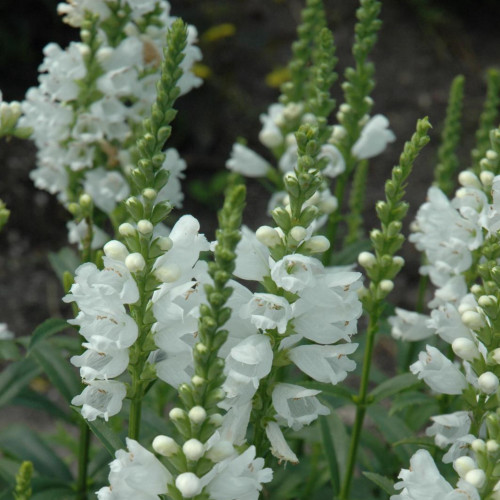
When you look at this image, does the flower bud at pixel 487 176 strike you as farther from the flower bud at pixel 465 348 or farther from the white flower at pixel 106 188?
the white flower at pixel 106 188

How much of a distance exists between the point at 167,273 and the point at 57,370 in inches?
68.3

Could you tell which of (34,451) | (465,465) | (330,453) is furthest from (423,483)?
(34,451)

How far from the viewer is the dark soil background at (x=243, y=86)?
8.51 m

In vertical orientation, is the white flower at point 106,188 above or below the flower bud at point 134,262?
below

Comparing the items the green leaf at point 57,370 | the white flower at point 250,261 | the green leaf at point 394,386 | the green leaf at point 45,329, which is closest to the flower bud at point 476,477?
the white flower at point 250,261

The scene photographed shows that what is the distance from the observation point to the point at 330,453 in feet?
12.8

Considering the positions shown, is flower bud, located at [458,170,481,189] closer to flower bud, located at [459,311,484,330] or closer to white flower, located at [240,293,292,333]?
flower bud, located at [459,311,484,330]

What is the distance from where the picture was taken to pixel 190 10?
940 cm

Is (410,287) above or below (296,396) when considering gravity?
below

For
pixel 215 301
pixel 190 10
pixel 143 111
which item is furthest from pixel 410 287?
pixel 215 301

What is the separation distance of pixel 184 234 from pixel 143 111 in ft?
6.05

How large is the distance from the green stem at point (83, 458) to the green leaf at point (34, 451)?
0.39 meters

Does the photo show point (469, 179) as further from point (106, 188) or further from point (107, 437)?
point (107, 437)

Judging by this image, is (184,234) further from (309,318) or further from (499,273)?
(499,273)
